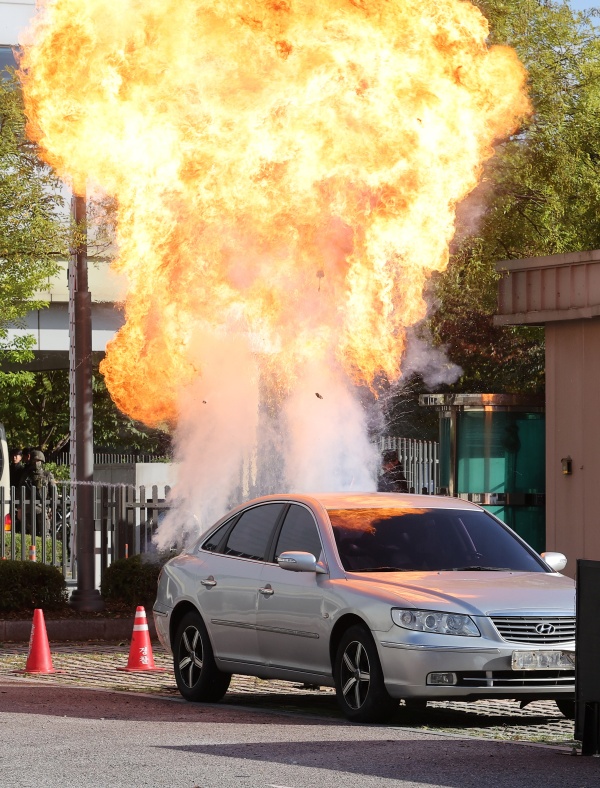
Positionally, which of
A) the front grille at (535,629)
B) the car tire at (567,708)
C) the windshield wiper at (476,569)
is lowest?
the car tire at (567,708)

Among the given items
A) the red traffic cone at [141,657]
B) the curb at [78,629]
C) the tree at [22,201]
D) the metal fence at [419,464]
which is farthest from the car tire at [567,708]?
the metal fence at [419,464]

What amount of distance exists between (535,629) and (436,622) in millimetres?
630

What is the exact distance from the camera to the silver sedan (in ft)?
33.2

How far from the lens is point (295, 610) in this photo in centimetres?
1110

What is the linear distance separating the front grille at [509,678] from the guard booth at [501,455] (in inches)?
310

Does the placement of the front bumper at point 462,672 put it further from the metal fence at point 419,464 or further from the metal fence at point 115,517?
the metal fence at point 419,464

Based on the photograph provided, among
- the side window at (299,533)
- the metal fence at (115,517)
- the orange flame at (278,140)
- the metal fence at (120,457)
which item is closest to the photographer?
the side window at (299,533)

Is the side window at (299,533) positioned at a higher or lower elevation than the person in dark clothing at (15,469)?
lower

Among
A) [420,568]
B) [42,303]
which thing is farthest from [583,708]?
[42,303]

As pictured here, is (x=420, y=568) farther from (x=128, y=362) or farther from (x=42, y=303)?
(x=42, y=303)

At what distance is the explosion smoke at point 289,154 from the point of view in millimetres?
17516

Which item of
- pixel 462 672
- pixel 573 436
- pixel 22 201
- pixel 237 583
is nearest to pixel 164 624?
pixel 237 583

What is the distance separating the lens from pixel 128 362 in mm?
19266

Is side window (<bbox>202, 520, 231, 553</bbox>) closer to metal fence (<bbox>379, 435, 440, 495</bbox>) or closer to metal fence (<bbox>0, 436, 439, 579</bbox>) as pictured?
metal fence (<bbox>0, 436, 439, 579</bbox>)
